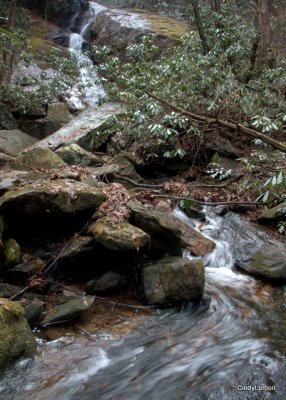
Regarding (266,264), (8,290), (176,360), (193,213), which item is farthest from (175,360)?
(193,213)

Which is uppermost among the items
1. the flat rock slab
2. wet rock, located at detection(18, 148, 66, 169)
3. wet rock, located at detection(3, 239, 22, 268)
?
the flat rock slab

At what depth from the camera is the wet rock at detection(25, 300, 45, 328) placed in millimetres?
4285

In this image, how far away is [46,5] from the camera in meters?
21.1

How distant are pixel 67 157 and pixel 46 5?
16273mm

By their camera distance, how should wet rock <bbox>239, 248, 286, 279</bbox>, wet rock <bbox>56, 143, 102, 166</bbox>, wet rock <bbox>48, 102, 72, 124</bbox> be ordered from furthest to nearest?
wet rock <bbox>48, 102, 72, 124</bbox> → wet rock <bbox>56, 143, 102, 166</bbox> → wet rock <bbox>239, 248, 286, 279</bbox>

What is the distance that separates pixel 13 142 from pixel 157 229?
5.21 metres

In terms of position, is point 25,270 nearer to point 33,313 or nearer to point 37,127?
point 33,313

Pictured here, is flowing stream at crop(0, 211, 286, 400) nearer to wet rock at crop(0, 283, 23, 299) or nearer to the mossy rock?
wet rock at crop(0, 283, 23, 299)

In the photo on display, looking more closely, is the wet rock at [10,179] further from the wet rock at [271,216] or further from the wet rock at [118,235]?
the wet rock at [271,216]

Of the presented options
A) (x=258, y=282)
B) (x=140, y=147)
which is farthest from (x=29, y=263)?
(x=140, y=147)

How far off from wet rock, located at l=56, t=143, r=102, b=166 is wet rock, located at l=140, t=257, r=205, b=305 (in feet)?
13.6

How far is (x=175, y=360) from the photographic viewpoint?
405 cm

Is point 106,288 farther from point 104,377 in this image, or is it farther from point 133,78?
point 133,78

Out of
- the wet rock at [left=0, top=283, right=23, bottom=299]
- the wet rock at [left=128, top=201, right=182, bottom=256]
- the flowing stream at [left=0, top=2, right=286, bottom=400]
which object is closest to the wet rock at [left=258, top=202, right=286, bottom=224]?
the flowing stream at [left=0, top=2, right=286, bottom=400]
